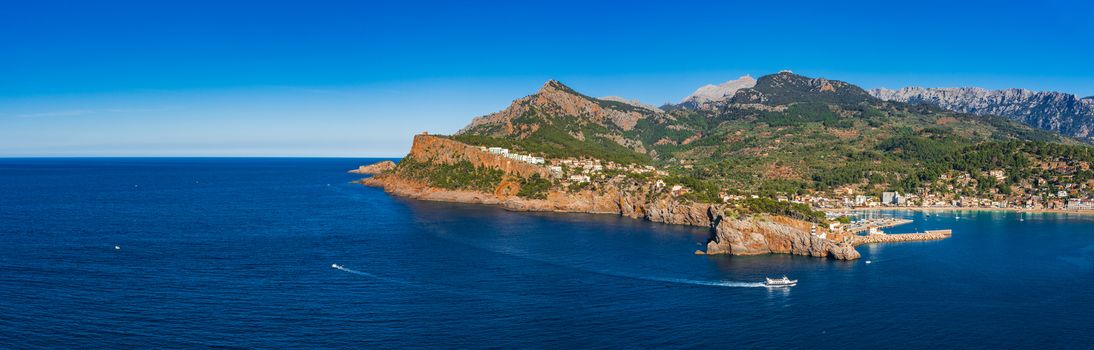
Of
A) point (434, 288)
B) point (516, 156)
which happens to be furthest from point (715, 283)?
point (516, 156)

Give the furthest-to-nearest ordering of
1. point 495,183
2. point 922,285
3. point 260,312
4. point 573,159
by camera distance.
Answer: point 573,159, point 495,183, point 922,285, point 260,312

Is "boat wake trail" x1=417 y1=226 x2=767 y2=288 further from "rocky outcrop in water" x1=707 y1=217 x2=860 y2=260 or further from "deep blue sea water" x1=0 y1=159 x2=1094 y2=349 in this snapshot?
"rocky outcrop in water" x1=707 y1=217 x2=860 y2=260

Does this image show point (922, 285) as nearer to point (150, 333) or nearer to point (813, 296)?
point (813, 296)

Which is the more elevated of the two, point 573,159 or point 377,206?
point 573,159

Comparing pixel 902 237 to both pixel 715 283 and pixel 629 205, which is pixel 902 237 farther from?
pixel 715 283

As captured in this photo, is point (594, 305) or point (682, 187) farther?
point (682, 187)

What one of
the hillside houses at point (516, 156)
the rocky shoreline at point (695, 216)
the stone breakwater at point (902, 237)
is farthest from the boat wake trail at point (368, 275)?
the hillside houses at point (516, 156)

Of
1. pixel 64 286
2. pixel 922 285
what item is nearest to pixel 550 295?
pixel 922 285
